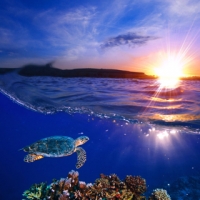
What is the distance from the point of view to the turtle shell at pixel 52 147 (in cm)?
995

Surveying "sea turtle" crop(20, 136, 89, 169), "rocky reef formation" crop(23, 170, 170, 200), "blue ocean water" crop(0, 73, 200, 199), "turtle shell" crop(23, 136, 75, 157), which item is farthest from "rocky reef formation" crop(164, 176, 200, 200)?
"turtle shell" crop(23, 136, 75, 157)

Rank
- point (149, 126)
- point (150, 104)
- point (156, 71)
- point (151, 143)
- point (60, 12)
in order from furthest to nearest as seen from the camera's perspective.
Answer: point (151, 143), point (149, 126), point (156, 71), point (150, 104), point (60, 12)

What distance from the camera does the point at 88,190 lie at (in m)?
5.53

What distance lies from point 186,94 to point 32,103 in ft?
52.7

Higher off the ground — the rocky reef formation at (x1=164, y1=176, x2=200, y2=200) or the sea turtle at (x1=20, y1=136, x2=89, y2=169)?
the sea turtle at (x1=20, y1=136, x2=89, y2=169)

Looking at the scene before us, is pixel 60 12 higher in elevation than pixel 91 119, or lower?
higher

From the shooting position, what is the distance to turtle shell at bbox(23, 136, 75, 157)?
9.95m

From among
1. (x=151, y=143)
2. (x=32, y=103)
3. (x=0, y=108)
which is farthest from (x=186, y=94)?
(x=0, y=108)

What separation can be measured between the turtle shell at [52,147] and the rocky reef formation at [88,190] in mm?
3395

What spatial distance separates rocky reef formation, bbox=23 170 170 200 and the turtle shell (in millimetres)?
3395

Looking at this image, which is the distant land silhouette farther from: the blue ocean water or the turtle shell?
the turtle shell

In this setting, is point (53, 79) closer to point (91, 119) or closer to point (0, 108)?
point (91, 119)

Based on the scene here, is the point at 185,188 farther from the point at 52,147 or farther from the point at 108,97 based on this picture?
the point at 52,147

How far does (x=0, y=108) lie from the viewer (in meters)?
24.7
